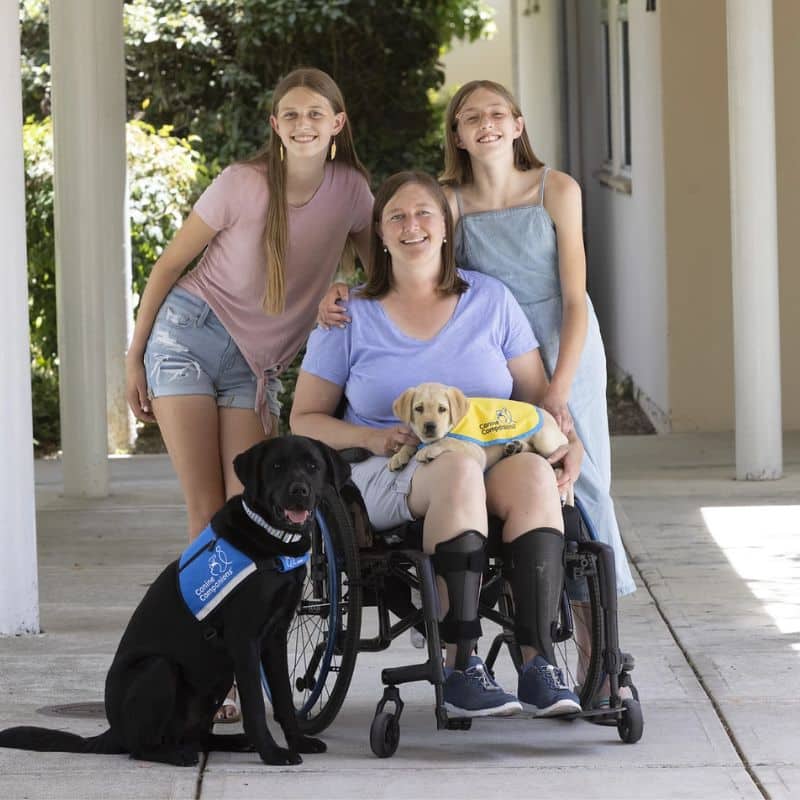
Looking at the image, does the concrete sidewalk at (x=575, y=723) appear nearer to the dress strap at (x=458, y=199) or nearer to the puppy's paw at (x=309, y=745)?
the puppy's paw at (x=309, y=745)

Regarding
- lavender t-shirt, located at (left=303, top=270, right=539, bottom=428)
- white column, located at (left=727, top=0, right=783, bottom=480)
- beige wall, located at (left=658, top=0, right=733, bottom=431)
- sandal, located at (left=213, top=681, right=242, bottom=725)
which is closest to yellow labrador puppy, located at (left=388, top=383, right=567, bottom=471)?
lavender t-shirt, located at (left=303, top=270, right=539, bottom=428)

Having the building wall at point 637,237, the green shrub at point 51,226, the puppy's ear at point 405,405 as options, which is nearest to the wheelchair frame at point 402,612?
the puppy's ear at point 405,405

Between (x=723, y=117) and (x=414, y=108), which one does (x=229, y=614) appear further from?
(x=414, y=108)

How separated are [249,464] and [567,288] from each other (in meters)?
1.01

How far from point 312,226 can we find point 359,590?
1.00m

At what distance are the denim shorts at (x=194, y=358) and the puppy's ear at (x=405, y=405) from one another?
50 centimetres

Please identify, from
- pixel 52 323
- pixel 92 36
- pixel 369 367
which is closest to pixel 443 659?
pixel 369 367

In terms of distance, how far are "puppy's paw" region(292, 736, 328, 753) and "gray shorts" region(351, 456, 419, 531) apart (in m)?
0.52

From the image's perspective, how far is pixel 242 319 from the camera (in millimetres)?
4383

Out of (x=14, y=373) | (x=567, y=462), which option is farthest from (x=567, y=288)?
(x=14, y=373)

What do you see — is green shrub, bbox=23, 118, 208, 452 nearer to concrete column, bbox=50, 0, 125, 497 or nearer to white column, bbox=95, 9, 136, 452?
white column, bbox=95, 9, 136, 452

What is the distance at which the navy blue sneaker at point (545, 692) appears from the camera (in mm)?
3789

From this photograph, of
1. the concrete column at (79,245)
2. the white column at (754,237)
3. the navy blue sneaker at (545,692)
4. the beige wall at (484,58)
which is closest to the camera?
the navy blue sneaker at (545,692)

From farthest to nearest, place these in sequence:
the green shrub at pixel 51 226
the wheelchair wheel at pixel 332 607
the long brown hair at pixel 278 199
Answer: the green shrub at pixel 51 226, the long brown hair at pixel 278 199, the wheelchair wheel at pixel 332 607
